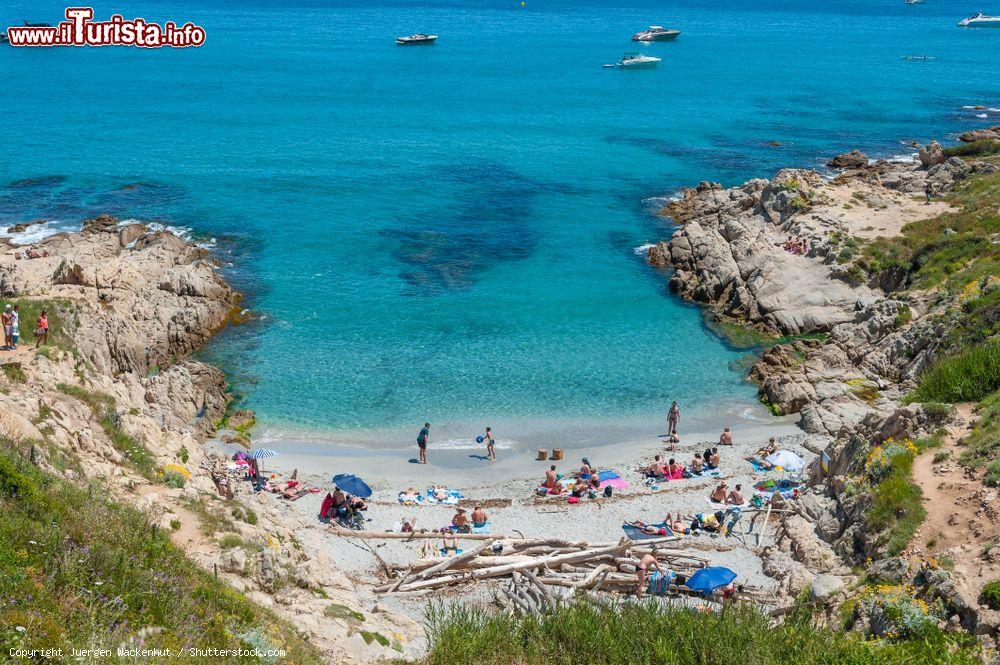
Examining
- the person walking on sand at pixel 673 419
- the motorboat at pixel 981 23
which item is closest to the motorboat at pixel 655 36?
the motorboat at pixel 981 23

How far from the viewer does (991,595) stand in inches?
706

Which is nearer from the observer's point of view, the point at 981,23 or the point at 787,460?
the point at 787,460

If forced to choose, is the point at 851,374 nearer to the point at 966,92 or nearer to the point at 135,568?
the point at 135,568

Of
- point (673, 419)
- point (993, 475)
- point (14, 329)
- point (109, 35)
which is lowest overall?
point (673, 419)

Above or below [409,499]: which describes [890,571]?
above

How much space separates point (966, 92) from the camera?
104625mm

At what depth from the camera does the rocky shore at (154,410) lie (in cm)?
2003

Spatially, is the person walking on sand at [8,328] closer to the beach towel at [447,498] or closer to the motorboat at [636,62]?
the beach towel at [447,498]

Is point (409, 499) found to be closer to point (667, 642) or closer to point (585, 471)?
point (585, 471)

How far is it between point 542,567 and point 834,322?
2686cm

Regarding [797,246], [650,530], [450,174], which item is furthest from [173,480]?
[450,174]

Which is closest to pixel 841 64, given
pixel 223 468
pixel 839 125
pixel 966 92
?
pixel 966 92

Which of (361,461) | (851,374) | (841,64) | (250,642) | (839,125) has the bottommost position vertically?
(361,461)

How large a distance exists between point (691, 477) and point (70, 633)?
23.3 metres
